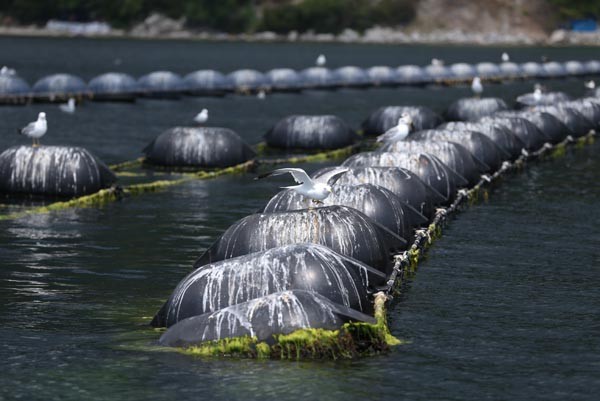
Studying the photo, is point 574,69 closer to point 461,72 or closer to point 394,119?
point 461,72

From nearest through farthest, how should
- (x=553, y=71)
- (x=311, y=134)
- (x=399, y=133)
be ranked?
(x=399, y=133) → (x=311, y=134) → (x=553, y=71)

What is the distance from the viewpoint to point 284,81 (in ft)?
325

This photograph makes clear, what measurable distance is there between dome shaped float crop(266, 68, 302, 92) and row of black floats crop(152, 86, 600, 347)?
5766cm

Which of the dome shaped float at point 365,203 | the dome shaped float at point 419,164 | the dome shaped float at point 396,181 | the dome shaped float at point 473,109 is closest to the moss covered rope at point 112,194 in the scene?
the dome shaped float at point 419,164

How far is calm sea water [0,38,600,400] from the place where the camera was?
1952 cm

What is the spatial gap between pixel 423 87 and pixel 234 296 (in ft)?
289

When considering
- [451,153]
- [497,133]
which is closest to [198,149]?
[497,133]

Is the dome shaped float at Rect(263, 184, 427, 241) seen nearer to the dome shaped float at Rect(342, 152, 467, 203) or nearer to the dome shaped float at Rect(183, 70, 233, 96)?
the dome shaped float at Rect(342, 152, 467, 203)

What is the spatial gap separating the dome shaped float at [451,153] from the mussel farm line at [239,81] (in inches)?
1657

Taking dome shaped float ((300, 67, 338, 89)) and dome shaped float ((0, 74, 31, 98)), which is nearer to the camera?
dome shaped float ((0, 74, 31, 98))

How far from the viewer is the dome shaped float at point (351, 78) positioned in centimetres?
10469

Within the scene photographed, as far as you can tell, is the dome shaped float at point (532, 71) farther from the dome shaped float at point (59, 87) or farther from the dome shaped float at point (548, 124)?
the dome shaped float at point (548, 124)

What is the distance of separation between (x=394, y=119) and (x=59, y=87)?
95.2 ft

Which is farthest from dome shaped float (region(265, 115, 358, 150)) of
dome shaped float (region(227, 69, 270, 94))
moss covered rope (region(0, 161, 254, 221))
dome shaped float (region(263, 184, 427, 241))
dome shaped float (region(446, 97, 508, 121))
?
dome shaped float (region(227, 69, 270, 94))
